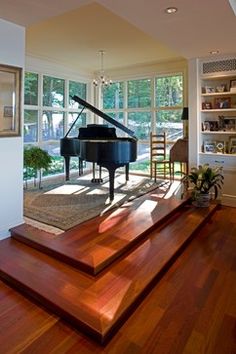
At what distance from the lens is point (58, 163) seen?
287 inches

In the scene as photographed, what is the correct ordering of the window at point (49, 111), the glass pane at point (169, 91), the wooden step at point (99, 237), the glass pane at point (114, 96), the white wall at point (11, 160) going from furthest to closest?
the glass pane at point (114, 96) → the glass pane at point (169, 91) → the window at point (49, 111) → the white wall at point (11, 160) → the wooden step at point (99, 237)

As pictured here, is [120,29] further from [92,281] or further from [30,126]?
[92,281]

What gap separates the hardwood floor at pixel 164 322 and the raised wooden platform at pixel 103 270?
8 centimetres

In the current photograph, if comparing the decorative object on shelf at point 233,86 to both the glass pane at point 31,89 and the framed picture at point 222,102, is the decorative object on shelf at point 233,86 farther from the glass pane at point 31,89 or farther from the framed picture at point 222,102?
the glass pane at point 31,89

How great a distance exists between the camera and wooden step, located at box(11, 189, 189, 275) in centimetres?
275

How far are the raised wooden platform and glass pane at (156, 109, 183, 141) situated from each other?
3316 millimetres

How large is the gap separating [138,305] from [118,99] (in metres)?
6.31

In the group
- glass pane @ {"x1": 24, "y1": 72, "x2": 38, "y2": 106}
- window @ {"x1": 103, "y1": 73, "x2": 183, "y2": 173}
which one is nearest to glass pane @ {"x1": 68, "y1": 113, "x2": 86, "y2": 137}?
window @ {"x1": 103, "y1": 73, "x2": 183, "y2": 173}

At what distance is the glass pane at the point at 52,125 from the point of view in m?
6.81

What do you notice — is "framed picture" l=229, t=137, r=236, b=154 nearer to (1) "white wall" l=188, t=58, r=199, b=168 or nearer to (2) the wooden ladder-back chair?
(1) "white wall" l=188, t=58, r=199, b=168

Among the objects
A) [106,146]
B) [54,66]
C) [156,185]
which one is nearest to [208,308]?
[106,146]

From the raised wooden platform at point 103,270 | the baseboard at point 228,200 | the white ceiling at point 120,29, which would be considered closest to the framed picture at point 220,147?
the baseboard at point 228,200

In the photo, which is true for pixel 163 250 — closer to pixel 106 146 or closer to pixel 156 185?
pixel 106 146

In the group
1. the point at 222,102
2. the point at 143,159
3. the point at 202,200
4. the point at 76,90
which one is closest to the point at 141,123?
the point at 143,159
